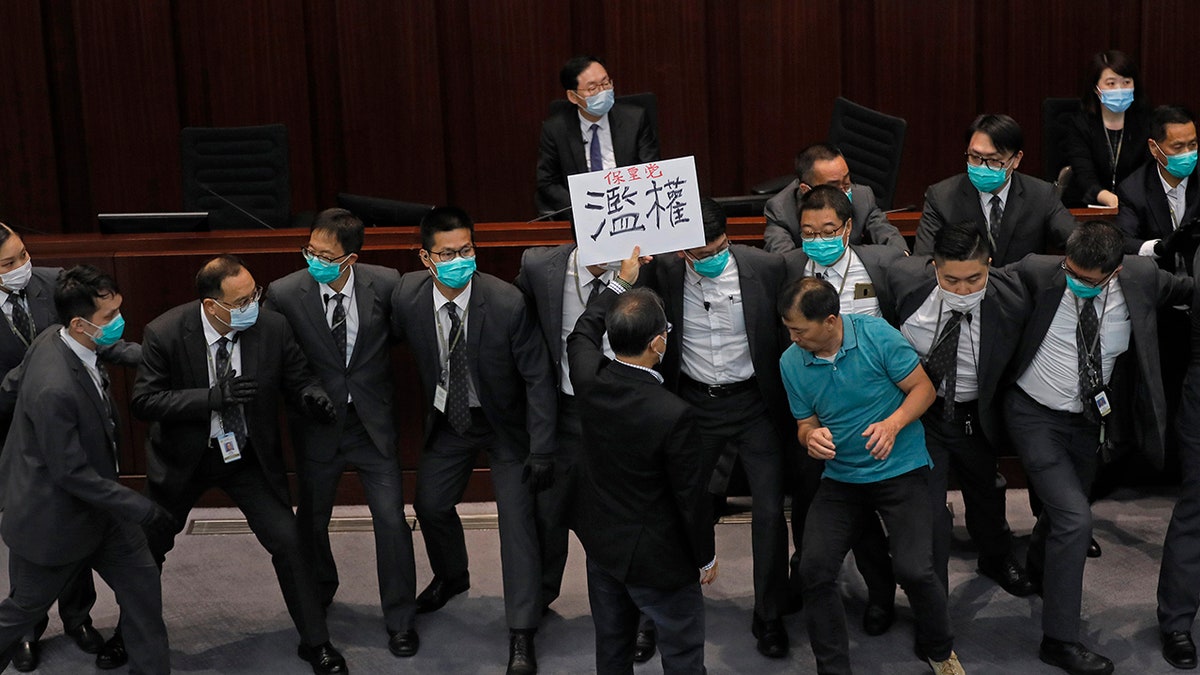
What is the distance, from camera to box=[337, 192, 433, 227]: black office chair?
649cm

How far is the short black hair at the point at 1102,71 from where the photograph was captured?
6684 mm

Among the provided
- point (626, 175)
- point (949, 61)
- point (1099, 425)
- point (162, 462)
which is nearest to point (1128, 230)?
point (1099, 425)

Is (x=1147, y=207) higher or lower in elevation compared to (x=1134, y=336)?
higher

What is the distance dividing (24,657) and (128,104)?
398cm

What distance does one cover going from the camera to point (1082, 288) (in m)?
5.00

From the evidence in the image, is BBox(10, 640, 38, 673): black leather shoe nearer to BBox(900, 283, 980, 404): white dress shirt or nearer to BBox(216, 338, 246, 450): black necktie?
BBox(216, 338, 246, 450): black necktie

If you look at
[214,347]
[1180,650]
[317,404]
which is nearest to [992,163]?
[1180,650]

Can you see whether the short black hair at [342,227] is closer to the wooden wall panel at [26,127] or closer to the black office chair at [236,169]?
the black office chair at [236,169]

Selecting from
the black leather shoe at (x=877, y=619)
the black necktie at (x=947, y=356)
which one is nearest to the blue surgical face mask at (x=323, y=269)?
the black necktie at (x=947, y=356)

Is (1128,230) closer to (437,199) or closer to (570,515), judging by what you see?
(570,515)

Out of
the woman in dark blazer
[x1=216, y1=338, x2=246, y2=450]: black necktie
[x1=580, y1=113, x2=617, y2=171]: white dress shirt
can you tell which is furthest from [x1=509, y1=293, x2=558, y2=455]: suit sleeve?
the woman in dark blazer

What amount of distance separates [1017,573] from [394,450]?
2417 mm

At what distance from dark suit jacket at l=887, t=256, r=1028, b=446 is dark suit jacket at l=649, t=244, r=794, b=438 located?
433 millimetres

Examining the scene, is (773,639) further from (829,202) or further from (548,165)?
(548,165)
